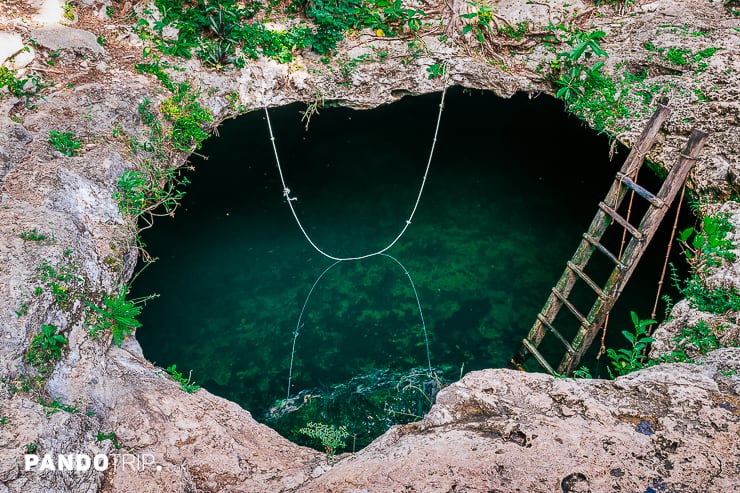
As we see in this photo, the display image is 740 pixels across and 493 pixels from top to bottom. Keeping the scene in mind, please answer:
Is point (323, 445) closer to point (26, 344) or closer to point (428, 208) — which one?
point (26, 344)

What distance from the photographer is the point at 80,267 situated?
4.04m

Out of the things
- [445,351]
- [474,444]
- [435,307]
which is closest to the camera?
[474,444]

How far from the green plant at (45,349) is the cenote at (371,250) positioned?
2.45 meters

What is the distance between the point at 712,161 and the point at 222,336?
18.8ft

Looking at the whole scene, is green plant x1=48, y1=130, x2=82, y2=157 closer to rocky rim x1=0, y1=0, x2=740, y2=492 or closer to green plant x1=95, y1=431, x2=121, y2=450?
rocky rim x1=0, y1=0, x2=740, y2=492

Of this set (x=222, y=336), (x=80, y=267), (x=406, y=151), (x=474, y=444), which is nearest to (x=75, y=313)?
(x=80, y=267)

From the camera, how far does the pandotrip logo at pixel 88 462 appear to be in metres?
2.77

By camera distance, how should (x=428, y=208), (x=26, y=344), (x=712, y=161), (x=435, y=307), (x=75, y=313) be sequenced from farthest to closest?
(x=428, y=208) < (x=435, y=307) < (x=712, y=161) < (x=75, y=313) < (x=26, y=344)

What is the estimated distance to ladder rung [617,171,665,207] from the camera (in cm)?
430

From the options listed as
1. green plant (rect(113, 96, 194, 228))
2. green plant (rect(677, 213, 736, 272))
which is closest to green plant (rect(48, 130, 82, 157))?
green plant (rect(113, 96, 194, 228))

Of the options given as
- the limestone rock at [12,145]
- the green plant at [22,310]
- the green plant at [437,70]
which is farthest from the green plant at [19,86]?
the green plant at [437,70]

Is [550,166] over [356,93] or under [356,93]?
under

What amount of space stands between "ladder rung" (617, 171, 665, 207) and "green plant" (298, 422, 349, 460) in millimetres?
3655

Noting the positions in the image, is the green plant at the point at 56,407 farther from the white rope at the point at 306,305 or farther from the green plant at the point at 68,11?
the green plant at the point at 68,11
